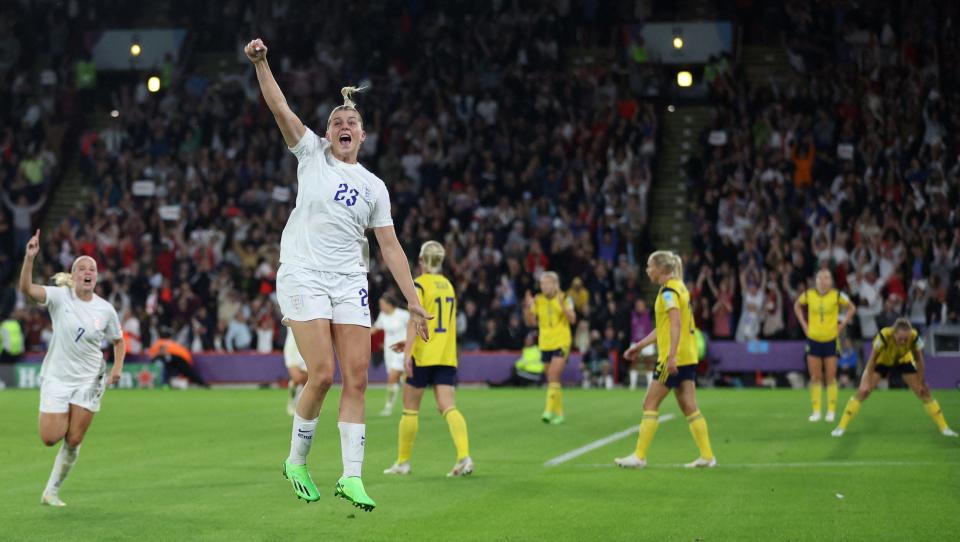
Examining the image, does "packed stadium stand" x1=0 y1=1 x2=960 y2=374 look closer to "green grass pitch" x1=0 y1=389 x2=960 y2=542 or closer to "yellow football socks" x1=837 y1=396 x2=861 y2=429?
"green grass pitch" x1=0 y1=389 x2=960 y2=542

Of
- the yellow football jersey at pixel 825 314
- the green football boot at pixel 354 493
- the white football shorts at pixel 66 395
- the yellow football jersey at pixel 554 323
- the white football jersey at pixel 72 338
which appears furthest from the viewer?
the yellow football jersey at pixel 554 323

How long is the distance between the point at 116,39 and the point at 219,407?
21.9m

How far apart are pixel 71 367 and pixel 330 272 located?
4299 millimetres

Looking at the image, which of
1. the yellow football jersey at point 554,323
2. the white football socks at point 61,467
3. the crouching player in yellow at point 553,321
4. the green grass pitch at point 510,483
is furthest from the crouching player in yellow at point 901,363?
the white football socks at point 61,467

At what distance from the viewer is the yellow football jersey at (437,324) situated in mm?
14617

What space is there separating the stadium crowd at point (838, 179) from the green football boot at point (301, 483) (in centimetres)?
2189

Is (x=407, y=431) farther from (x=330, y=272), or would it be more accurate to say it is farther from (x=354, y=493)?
(x=330, y=272)

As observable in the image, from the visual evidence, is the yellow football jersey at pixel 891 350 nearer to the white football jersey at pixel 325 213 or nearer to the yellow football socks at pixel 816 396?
the yellow football socks at pixel 816 396

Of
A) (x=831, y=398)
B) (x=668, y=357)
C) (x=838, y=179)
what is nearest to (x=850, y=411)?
(x=831, y=398)

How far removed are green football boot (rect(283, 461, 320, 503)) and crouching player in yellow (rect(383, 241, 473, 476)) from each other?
16.5 ft

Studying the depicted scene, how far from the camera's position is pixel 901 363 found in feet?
62.5

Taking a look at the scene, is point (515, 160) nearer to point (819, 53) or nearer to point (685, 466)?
point (819, 53)

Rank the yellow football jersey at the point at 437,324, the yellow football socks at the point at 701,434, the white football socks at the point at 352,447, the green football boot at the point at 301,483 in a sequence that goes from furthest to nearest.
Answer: the yellow football socks at the point at 701,434
the yellow football jersey at the point at 437,324
the white football socks at the point at 352,447
the green football boot at the point at 301,483

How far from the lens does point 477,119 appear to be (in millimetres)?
39844
